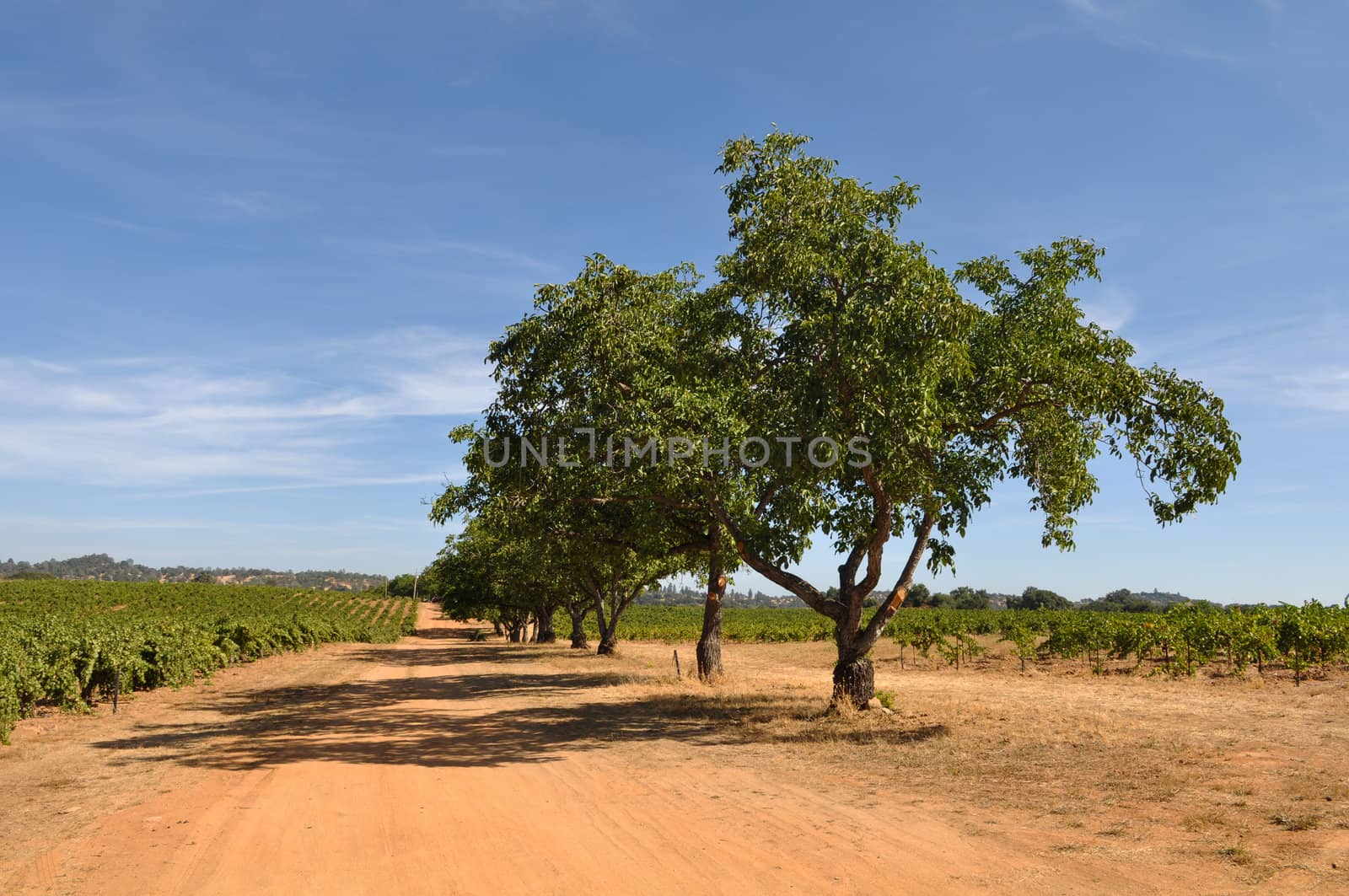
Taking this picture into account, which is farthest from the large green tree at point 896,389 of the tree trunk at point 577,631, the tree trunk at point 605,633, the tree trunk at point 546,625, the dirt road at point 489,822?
the tree trunk at point 546,625

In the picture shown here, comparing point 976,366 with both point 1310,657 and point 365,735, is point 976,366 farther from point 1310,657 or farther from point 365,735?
point 1310,657

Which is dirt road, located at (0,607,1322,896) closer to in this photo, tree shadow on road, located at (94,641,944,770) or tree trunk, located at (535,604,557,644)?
tree shadow on road, located at (94,641,944,770)

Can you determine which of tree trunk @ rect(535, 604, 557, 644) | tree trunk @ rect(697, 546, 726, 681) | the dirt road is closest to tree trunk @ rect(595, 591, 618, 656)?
tree trunk @ rect(697, 546, 726, 681)

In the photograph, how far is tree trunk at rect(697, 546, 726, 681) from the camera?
84.5 ft

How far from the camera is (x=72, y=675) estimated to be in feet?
59.6

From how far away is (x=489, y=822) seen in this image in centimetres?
924

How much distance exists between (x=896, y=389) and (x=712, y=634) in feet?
48.8

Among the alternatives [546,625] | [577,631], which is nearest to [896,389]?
[577,631]

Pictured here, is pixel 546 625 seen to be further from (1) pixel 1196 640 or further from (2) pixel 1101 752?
(2) pixel 1101 752

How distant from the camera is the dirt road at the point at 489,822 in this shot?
23.6 ft

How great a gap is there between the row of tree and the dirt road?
17.0 feet

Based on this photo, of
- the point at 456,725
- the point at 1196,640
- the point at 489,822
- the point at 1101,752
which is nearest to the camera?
the point at 489,822

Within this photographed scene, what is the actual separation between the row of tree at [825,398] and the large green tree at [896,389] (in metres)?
0.04

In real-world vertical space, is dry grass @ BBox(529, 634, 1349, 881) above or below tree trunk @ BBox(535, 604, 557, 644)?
above
